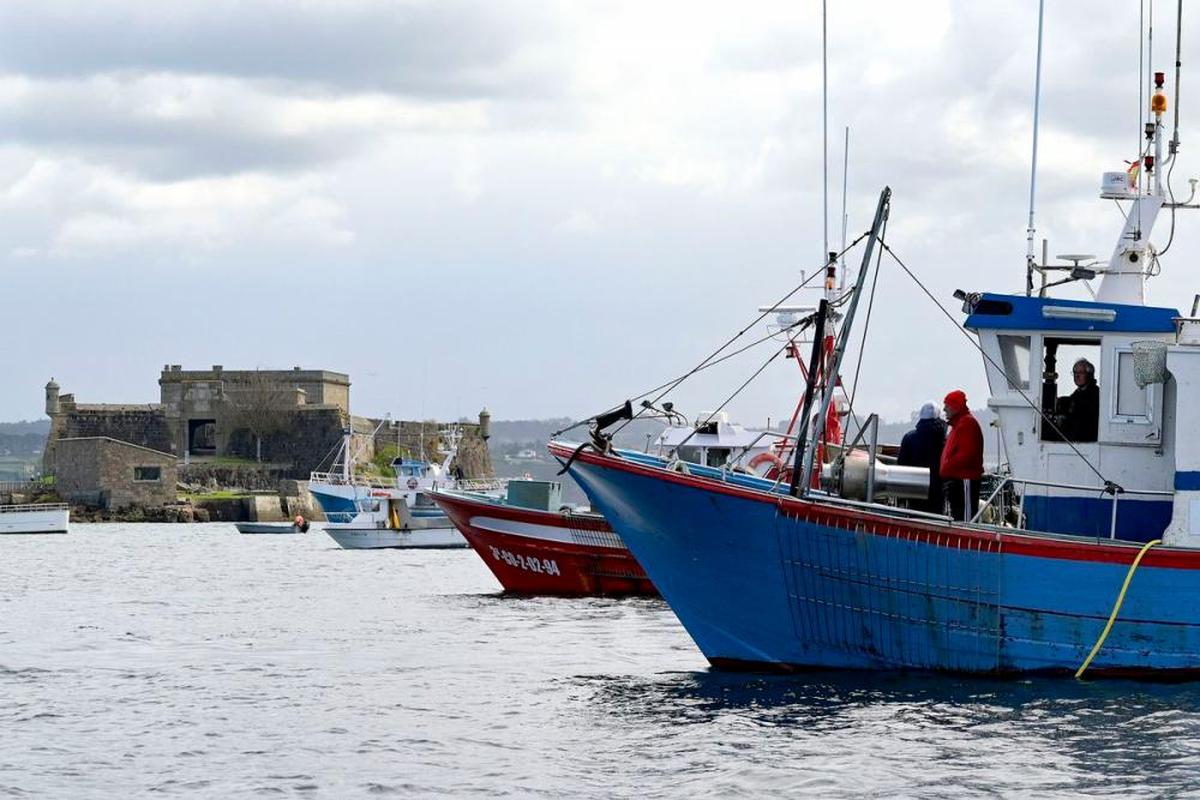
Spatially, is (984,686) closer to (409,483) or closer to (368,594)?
(368,594)

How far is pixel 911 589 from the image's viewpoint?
15.3 metres

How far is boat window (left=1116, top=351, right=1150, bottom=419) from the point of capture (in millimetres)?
15992

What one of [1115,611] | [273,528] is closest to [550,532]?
[1115,611]

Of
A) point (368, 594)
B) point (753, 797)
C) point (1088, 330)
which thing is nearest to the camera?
point (753, 797)

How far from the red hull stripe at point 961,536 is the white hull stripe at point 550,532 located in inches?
521

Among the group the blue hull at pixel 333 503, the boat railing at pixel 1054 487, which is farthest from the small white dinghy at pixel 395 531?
the boat railing at pixel 1054 487

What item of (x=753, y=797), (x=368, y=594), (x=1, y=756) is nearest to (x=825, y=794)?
(x=753, y=797)

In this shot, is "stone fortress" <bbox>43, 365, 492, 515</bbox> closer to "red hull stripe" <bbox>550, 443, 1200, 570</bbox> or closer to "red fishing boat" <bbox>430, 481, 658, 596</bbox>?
"red fishing boat" <bbox>430, 481, 658, 596</bbox>

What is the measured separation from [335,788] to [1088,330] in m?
7.76

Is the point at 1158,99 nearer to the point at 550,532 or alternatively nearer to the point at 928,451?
the point at 928,451

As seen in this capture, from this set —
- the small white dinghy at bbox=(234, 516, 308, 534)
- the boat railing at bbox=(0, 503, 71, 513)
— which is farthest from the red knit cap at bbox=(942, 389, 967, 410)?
the boat railing at bbox=(0, 503, 71, 513)

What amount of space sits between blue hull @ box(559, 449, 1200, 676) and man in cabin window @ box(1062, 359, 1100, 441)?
56.9 inches

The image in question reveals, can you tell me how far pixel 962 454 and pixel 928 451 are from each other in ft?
3.75

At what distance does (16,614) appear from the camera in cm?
2617
